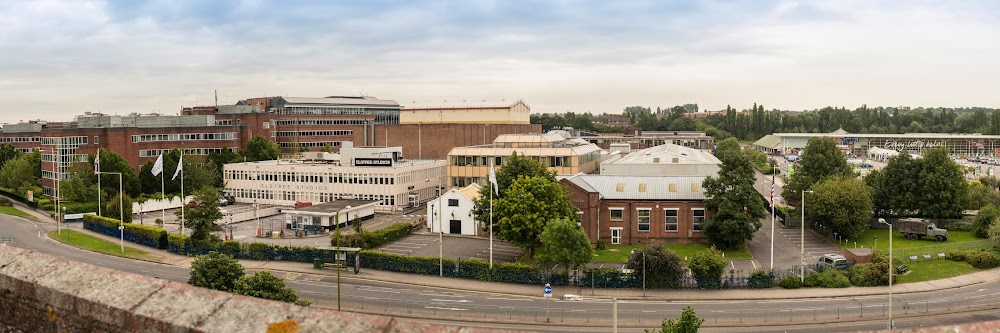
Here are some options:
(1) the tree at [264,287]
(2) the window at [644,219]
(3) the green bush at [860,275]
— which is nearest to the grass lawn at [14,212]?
(1) the tree at [264,287]

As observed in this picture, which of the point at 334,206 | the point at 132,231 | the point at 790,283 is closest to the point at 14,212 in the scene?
the point at 132,231

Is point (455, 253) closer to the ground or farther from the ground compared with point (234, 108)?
closer to the ground

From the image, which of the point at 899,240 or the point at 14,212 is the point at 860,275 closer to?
the point at 899,240

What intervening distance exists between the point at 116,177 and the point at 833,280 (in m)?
70.1

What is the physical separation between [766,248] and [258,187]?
190 ft

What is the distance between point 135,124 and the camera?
108 metres

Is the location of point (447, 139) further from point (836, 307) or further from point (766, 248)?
point (836, 307)

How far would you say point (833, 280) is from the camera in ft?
150

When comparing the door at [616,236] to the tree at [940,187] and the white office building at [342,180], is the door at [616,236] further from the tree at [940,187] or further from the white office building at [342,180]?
the white office building at [342,180]

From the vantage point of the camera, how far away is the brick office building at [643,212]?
195 feet

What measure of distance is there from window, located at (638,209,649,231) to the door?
173cm

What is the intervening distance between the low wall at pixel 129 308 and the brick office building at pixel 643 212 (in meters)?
51.2

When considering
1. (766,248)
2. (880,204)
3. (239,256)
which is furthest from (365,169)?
(880,204)

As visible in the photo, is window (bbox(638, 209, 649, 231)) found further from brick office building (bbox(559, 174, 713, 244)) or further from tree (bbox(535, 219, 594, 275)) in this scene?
tree (bbox(535, 219, 594, 275))
